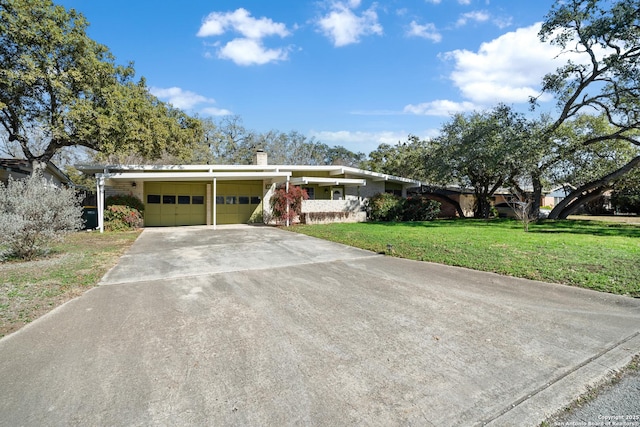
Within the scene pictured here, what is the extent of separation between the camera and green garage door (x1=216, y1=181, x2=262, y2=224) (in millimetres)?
18047

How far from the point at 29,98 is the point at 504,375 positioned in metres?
20.4

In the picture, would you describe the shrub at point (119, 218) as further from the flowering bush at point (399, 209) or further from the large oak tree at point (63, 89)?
the flowering bush at point (399, 209)

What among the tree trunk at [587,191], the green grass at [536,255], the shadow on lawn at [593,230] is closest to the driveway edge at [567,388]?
the green grass at [536,255]

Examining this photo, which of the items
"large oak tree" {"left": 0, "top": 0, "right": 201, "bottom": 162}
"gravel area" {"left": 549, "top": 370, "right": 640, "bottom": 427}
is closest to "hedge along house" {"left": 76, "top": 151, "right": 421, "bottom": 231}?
"large oak tree" {"left": 0, "top": 0, "right": 201, "bottom": 162}

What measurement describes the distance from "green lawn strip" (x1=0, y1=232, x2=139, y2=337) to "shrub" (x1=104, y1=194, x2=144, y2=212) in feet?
18.6

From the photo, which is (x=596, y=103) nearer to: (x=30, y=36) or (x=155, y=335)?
(x=155, y=335)

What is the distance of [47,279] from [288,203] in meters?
11.0

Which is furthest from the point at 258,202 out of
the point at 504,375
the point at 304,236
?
the point at 504,375

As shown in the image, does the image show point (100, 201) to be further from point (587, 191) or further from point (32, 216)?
point (587, 191)

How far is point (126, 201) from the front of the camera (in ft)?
49.2

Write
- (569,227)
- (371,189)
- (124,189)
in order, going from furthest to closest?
(371,189) < (124,189) < (569,227)

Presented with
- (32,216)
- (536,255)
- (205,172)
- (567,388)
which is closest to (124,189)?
(205,172)

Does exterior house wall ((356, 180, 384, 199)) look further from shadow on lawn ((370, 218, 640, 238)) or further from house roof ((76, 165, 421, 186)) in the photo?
shadow on lawn ((370, 218, 640, 238))

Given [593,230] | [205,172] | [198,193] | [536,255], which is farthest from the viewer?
[198,193]
